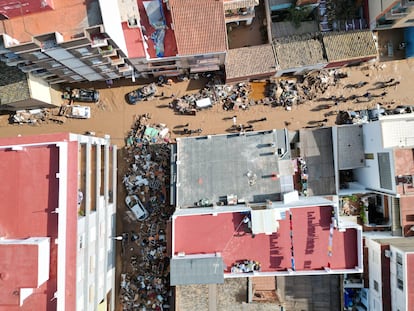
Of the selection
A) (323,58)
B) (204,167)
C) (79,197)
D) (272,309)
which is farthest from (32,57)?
(272,309)

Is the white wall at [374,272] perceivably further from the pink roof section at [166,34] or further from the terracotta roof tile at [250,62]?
the pink roof section at [166,34]

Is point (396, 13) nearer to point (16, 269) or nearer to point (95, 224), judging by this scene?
point (95, 224)

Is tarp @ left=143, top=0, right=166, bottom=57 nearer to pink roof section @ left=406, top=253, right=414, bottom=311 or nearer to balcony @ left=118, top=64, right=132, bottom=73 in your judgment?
balcony @ left=118, top=64, right=132, bottom=73

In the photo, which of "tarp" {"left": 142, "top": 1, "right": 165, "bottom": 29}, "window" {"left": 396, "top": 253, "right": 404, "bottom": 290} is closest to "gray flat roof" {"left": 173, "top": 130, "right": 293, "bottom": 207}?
"window" {"left": 396, "top": 253, "right": 404, "bottom": 290}

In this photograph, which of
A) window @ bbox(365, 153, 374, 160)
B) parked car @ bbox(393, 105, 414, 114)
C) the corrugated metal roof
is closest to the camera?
the corrugated metal roof

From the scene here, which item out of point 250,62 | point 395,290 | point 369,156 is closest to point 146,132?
point 250,62

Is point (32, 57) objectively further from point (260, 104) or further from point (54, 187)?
point (260, 104)
